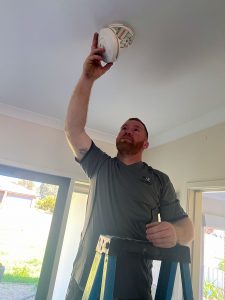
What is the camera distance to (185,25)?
1.08 m

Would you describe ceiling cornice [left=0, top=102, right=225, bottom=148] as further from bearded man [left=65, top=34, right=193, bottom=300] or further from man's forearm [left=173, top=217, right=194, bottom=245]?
man's forearm [left=173, top=217, right=194, bottom=245]

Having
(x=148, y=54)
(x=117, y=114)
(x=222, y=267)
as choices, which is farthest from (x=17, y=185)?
(x=222, y=267)

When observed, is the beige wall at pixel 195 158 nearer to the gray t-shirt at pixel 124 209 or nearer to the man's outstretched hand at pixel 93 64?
the gray t-shirt at pixel 124 209

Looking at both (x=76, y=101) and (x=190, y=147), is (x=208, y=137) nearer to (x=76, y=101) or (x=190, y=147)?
(x=190, y=147)

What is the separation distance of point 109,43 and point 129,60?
325 millimetres

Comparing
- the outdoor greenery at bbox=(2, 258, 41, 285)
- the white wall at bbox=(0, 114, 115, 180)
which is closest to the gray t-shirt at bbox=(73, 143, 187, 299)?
the white wall at bbox=(0, 114, 115, 180)

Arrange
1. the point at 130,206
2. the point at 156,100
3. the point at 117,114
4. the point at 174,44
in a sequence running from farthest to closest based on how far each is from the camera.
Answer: the point at 117,114 → the point at 156,100 → the point at 174,44 → the point at 130,206

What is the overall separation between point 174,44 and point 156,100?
0.56 metres

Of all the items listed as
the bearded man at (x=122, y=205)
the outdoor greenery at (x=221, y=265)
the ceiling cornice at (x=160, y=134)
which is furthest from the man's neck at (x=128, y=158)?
the outdoor greenery at (x=221, y=265)

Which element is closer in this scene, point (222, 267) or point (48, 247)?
point (48, 247)

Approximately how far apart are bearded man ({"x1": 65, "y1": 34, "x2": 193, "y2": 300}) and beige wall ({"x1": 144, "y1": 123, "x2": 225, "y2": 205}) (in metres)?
0.68

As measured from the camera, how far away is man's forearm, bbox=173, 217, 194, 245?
35.3 inches

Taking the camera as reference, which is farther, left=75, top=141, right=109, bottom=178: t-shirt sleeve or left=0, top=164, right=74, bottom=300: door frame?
left=0, top=164, right=74, bottom=300: door frame

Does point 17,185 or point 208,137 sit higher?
point 208,137
